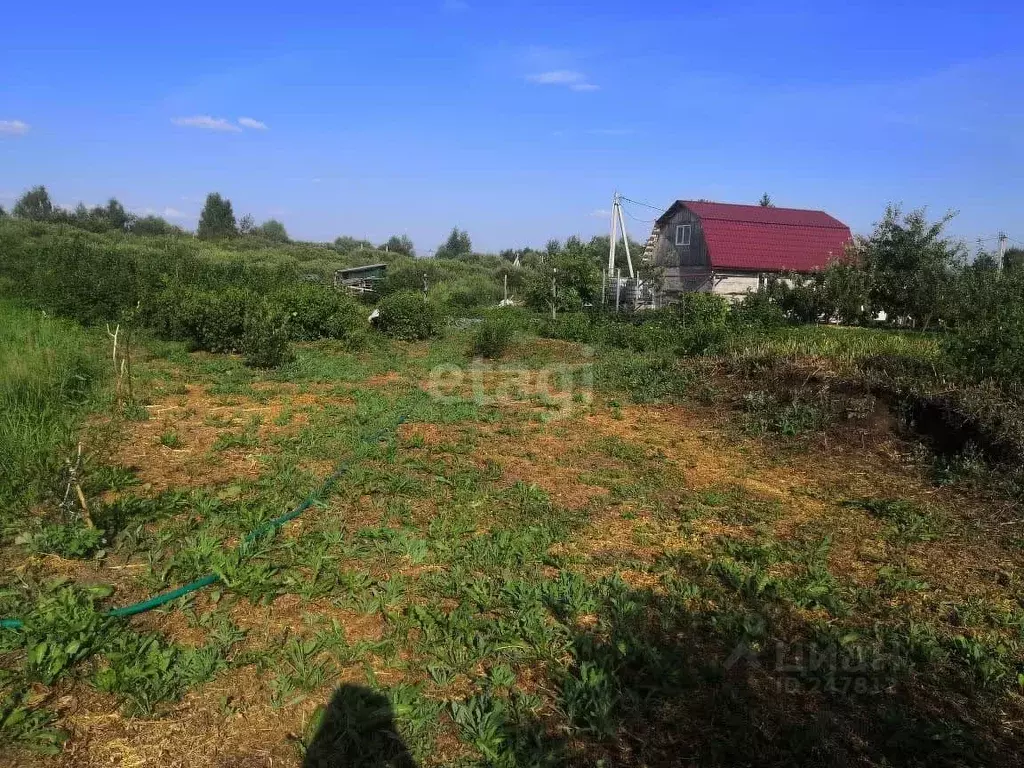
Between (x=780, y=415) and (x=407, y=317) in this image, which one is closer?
(x=780, y=415)

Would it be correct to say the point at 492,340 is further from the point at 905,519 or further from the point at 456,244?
the point at 456,244

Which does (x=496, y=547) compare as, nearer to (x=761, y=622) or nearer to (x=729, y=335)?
(x=761, y=622)

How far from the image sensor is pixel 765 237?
21312 mm

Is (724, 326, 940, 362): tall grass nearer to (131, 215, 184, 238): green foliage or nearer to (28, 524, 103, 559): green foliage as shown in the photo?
(28, 524, 103, 559): green foliage

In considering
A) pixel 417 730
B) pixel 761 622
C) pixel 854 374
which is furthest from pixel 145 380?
pixel 854 374

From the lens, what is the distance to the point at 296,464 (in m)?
4.93

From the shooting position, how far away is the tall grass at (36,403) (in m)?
3.88

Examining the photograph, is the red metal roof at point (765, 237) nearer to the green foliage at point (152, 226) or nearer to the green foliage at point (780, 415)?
the green foliage at point (780, 415)

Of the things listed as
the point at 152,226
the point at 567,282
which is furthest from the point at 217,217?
the point at 567,282

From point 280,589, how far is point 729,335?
7.46m

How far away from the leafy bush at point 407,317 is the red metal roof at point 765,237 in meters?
11.0

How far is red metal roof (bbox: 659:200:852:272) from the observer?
20531 mm

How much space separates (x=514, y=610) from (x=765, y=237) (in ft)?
68.7

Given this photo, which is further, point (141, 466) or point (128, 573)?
point (141, 466)
